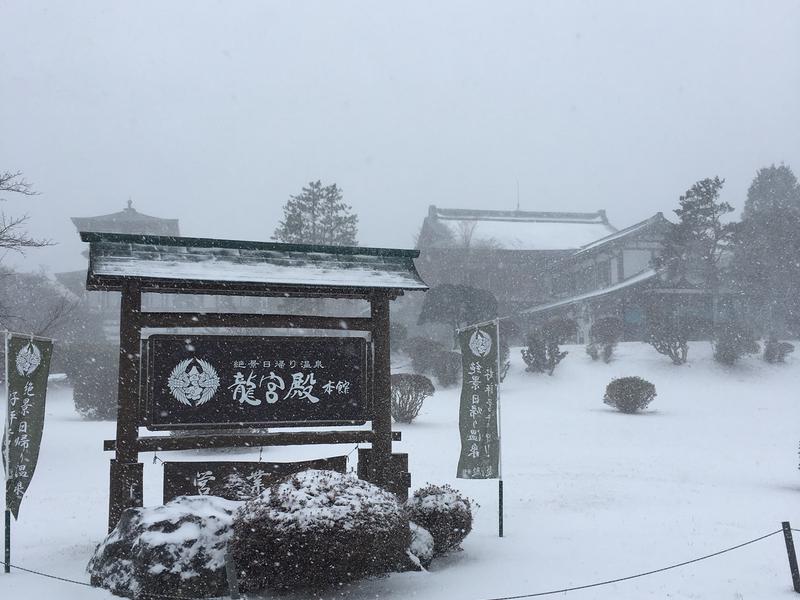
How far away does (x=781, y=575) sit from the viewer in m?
7.24

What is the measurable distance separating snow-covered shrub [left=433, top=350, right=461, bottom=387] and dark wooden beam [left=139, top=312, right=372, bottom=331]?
18.9 meters

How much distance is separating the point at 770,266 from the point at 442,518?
31217mm

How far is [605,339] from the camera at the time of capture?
28.8 metres

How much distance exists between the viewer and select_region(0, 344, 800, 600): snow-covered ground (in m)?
7.19

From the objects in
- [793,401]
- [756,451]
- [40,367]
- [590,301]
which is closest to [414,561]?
[40,367]

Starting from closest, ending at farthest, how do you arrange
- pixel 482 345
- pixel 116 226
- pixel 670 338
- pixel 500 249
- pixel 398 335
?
pixel 482 345
pixel 670 338
pixel 398 335
pixel 500 249
pixel 116 226

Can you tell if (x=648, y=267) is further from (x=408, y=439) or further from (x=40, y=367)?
(x=40, y=367)

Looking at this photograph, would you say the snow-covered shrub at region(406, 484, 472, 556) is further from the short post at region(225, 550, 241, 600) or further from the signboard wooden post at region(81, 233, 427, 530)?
the short post at region(225, 550, 241, 600)

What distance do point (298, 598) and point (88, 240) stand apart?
4.74 meters

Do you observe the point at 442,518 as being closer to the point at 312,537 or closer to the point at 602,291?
the point at 312,537

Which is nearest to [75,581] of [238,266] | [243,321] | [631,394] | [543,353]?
[243,321]

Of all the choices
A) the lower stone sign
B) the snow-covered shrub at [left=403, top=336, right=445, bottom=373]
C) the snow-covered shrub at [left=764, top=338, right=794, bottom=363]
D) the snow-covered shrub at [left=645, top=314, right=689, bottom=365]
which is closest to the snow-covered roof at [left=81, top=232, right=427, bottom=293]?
the lower stone sign

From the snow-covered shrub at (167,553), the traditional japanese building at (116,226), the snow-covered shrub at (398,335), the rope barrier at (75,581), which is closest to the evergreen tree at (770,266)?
the snow-covered shrub at (398,335)

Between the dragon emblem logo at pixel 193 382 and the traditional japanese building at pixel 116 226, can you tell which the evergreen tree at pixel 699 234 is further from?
the traditional japanese building at pixel 116 226
